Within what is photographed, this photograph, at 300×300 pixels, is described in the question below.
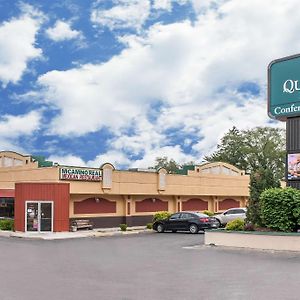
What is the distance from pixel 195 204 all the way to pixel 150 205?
19.3ft

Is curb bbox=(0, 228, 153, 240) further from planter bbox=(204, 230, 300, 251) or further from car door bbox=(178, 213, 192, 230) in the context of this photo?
planter bbox=(204, 230, 300, 251)

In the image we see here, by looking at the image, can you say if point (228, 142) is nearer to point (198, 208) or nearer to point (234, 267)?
point (198, 208)

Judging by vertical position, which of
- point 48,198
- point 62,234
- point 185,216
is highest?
point 48,198

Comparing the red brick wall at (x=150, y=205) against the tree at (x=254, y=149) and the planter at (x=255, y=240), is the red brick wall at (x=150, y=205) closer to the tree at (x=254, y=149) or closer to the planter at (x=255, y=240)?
the planter at (x=255, y=240)

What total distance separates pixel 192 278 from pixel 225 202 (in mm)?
37119

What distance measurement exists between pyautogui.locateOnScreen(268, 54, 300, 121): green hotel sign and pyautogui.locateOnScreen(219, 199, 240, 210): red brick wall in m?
24.4

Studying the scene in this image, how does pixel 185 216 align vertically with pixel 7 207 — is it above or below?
below

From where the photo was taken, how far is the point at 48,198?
1362 inches

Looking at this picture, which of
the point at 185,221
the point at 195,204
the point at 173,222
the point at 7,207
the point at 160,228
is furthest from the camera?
the point at 195,204

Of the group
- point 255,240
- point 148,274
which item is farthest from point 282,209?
point 148,274

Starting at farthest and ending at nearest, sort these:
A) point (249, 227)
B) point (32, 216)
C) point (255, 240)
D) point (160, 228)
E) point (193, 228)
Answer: point (160, 228) < point (32, 216) < point (193, 228) < point (249, 227) < point (255, 240)

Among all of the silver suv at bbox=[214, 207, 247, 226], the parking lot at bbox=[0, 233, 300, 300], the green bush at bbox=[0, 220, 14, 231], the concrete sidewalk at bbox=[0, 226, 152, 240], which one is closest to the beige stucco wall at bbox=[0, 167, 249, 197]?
the concrete sidewalk at bbox=[0, 226, 152, 240]

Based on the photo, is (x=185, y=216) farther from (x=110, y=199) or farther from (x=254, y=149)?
(x=254, y=149)

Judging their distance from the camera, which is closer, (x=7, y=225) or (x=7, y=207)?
(x=7, y=225)
